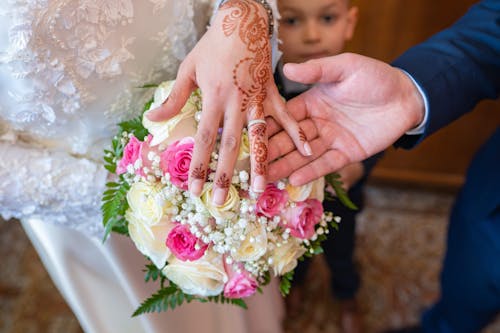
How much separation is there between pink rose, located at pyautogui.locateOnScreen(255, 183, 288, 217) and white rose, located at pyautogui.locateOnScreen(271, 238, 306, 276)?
6 cm

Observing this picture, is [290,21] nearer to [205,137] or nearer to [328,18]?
[328,18]

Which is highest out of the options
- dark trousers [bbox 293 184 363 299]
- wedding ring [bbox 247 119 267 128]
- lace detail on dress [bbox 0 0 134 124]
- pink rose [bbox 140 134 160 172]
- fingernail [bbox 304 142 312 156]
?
lace detail on dress [bbox 0 0 134 124]

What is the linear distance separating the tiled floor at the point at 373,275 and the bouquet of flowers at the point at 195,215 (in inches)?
38.2

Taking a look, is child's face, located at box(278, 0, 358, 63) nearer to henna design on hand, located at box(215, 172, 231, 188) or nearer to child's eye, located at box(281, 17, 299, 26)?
child's eye, located at box(281, 17, 299, 26)

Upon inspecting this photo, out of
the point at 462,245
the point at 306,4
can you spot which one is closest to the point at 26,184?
the point at 306,4

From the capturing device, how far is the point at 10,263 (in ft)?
5.60

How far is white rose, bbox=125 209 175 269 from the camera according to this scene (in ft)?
2.29

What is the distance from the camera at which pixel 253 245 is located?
2.28 feet

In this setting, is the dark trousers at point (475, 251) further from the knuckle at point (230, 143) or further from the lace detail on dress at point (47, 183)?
the lace detail on dress at point (47, 183)

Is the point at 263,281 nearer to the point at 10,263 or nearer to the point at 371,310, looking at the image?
the point at 371,310

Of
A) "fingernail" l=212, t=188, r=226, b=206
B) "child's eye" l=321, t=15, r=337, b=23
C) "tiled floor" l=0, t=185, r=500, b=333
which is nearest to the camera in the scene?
"fingernail" l=212, t=188, r=226, b=206

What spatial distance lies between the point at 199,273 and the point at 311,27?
556mm

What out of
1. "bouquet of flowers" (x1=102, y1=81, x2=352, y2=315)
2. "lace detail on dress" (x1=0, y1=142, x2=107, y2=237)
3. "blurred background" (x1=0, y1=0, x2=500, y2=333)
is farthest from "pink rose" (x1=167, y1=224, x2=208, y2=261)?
"blurred background" (x1=0, y1=0, x2=500, y2=333)

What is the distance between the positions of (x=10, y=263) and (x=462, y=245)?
1540 millimetres
